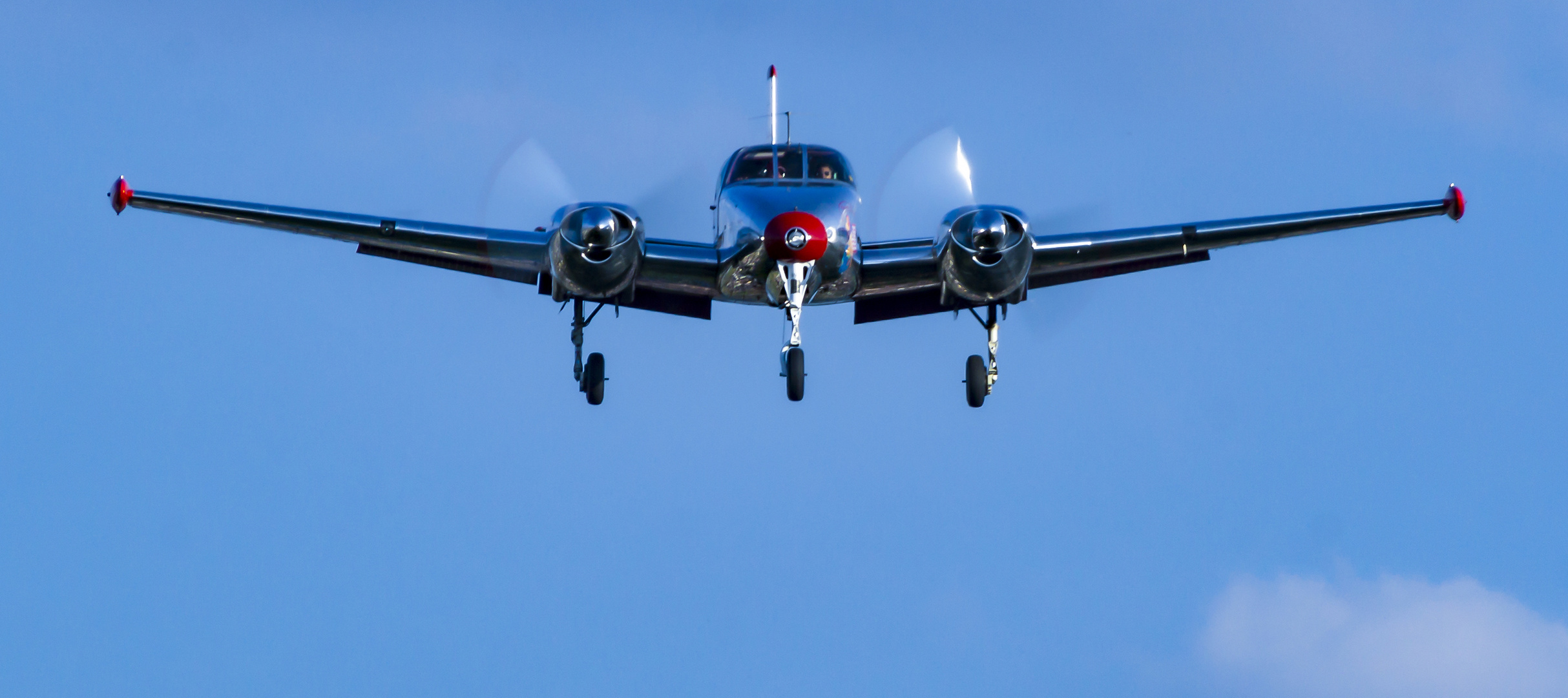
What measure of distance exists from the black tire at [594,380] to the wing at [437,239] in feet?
4.84

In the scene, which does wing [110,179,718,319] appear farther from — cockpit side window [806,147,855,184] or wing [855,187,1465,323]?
wing [855,187,1465,323]

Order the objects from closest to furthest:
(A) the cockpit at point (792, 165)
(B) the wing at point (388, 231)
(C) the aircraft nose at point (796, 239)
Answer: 1. (C) the aircraft nose at point (796, 239)
2. (B) the wing at point (388, 231)
3. (A) the cockpit at point (792, 165)

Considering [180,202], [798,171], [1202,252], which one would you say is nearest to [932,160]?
[798,171]

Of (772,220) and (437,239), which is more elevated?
(437,239)

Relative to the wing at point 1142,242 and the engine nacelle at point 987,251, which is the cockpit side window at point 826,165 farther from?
the engine nacelle at point 987,251

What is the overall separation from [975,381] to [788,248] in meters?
5.06

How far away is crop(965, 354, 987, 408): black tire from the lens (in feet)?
95.2

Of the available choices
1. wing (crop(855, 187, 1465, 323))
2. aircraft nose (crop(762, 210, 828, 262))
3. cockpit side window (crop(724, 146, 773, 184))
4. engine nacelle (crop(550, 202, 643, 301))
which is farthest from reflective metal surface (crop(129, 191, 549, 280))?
wing (crop(855, 187, 1465, 323))

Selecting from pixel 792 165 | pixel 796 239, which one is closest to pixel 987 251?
pixel 796 239

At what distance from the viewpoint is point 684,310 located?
97.5 feet

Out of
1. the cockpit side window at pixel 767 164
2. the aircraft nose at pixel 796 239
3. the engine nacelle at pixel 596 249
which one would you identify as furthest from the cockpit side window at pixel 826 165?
the engine nacelle at pixel 596 249

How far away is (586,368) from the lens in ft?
95.1

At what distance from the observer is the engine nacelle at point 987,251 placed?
25984mm

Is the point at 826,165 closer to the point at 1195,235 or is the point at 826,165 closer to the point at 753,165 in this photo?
the point at 753,165
